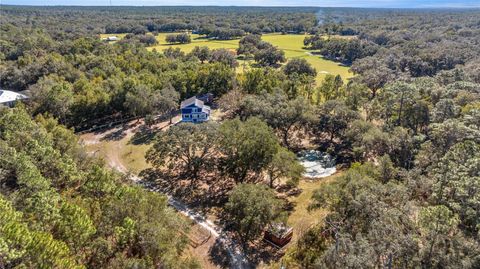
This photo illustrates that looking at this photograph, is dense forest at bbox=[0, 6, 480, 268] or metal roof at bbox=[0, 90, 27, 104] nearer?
dense forest at bbox=[0, 6, 480, 268]

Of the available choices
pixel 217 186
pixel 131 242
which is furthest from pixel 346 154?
pixel 131 242

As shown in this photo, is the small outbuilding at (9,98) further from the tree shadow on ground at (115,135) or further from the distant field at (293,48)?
the distant field at (293,48)

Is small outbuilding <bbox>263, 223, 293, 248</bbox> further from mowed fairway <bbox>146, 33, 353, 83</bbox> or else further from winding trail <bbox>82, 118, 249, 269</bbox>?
mowed fairway <bbox>146, 33, 353, 83</bbox>

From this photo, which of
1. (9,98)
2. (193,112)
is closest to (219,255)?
(193,112)

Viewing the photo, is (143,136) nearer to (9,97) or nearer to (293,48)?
(9,97)

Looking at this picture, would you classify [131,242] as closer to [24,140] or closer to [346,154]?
[24,140]

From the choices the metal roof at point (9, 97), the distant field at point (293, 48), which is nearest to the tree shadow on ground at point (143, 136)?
the metal roof at point (9, 97)

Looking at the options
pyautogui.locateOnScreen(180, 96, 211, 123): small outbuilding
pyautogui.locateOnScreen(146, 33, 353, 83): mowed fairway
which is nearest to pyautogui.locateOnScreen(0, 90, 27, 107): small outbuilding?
pyautogui.locateOnScreen(180, 96, 211, 123): small outbuilding
